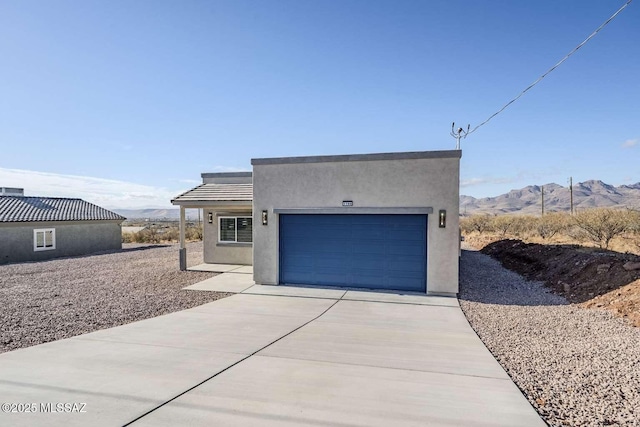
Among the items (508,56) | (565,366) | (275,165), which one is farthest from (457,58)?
(565,366)

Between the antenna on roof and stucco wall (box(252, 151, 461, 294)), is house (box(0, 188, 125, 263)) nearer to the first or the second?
stucco wall (box(252, 151, 461, 294))

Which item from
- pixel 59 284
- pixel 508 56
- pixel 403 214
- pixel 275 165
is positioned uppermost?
pixel 508 56

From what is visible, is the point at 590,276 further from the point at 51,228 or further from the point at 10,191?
the point at 10,191

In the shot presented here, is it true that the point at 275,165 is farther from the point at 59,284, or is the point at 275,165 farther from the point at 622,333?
the point at 622,333

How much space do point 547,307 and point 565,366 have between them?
172 inches

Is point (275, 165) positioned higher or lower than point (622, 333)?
higher

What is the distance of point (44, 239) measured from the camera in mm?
21125

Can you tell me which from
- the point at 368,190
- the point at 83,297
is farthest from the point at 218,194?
the point at 368,190

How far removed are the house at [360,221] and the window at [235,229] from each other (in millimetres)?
3928

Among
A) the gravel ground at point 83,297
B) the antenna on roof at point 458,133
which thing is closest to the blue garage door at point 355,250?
the gravel ground at point 83,297

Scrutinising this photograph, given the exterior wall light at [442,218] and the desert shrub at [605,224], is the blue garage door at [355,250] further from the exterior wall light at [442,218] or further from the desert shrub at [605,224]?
the desert shrub at [605,224]

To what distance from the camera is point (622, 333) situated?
7059 millimetres

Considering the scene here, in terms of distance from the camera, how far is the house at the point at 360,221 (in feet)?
35.4

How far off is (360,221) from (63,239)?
1963 cm
